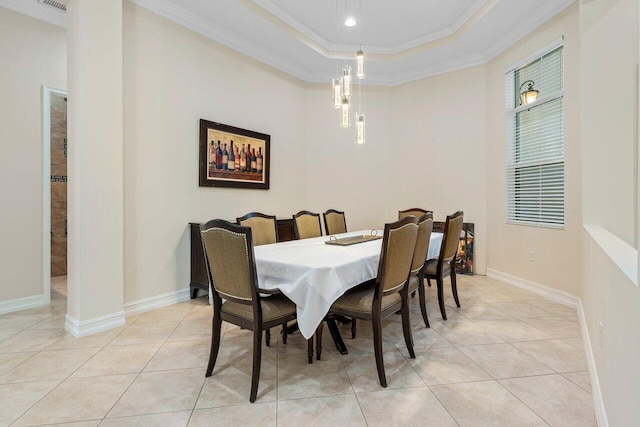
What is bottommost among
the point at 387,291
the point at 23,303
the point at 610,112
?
the point at 23,303

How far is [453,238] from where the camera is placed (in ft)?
10.2

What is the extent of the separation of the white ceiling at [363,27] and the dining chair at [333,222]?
224 cm

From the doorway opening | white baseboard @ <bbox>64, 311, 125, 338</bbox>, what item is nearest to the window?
white baseboard @ <bbox>64, 311, 125, 338</bbox>

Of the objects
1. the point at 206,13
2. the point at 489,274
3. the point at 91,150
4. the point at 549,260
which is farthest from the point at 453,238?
the point at 206,13

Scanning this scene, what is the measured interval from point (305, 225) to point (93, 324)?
2034mm

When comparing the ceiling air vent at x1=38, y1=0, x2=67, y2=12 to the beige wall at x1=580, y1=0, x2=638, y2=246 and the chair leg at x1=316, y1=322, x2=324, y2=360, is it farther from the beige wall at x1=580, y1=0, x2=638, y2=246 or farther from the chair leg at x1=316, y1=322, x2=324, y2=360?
the beige wall at x1=580, y1=0, x2=638, y2=246

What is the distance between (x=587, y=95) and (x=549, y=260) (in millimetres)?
1883

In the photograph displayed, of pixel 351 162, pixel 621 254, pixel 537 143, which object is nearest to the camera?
pixel 621 254

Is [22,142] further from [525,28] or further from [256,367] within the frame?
[525,28]

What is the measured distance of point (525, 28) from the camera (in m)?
3.76

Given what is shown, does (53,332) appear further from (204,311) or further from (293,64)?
(293,64)

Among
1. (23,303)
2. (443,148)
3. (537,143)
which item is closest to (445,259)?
(537,143)

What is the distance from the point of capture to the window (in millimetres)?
3514

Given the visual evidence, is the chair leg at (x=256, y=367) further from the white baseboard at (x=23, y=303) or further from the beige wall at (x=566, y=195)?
the beige wall at (x=566, y=195)
